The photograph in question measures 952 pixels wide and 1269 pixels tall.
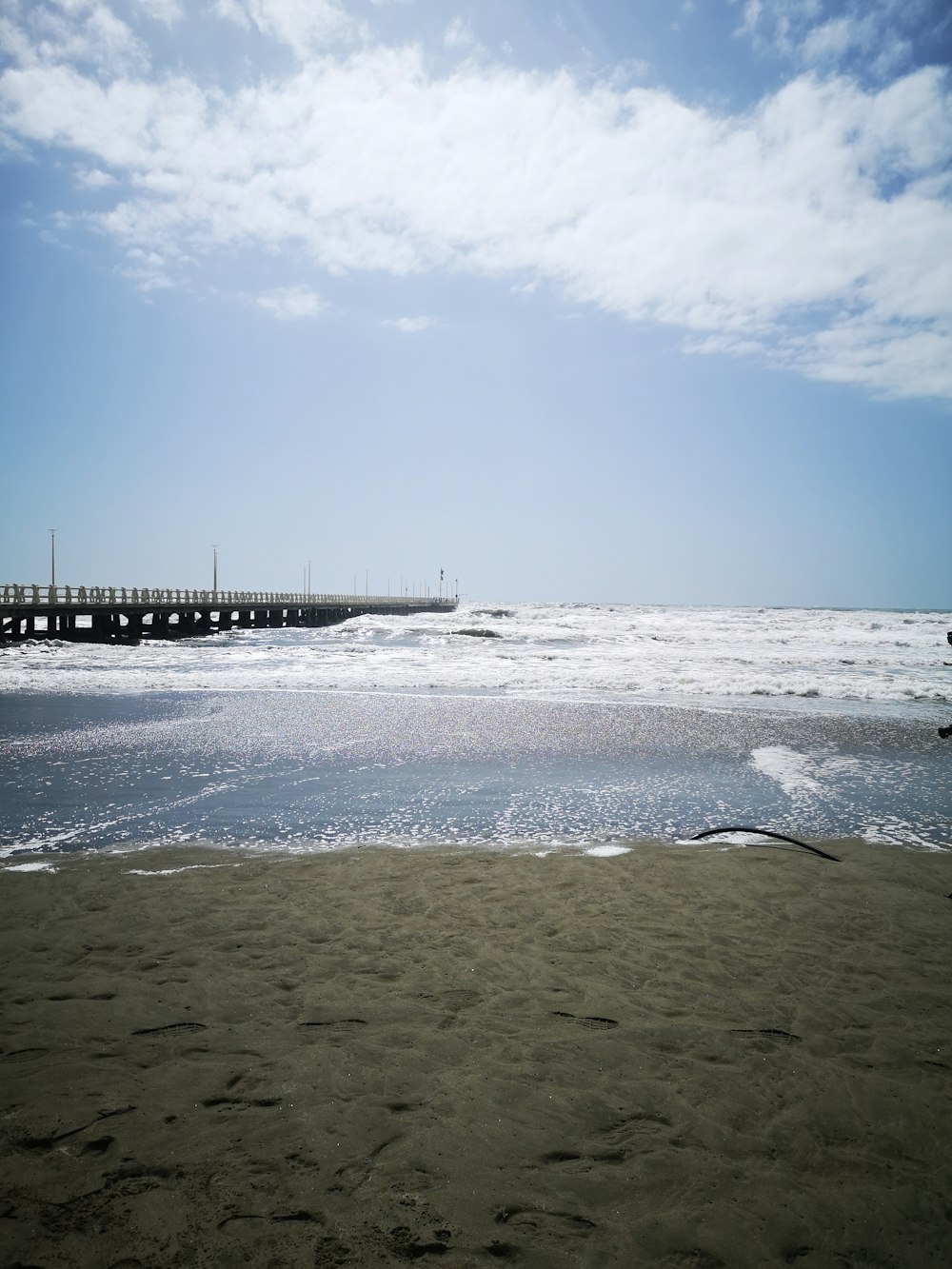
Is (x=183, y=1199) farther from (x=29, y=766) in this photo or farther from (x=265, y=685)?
(x=265, y=685)

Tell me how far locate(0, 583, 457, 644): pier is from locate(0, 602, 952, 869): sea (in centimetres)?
2459

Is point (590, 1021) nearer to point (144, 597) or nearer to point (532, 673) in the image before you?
point (532, 673)

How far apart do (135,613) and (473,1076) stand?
54770mm

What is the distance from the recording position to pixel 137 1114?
121 inches

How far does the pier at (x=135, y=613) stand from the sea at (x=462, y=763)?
24589mm

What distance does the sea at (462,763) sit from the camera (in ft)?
24.6

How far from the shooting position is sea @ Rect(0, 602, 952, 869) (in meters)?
7.49

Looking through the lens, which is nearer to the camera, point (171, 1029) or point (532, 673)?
point (171, 1029)

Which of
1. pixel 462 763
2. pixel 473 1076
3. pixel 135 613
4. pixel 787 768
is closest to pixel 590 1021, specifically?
pixel 473 1076

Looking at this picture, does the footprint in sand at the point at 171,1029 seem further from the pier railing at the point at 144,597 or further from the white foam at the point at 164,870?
the pier railing at the point at 144,597

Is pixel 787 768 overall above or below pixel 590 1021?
below

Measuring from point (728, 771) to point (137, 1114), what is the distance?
8841mm

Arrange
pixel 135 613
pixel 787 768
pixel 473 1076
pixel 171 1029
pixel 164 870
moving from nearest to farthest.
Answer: pixel 473 1076
pixel 171 1029
pixel 164 870
pixel 787 768
pixel 135 613

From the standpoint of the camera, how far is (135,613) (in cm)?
5222
